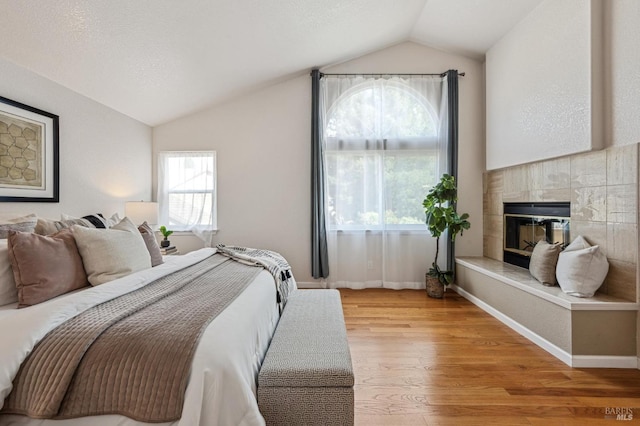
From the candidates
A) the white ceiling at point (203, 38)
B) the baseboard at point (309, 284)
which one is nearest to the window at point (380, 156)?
the white ceiling at point (203, 38)

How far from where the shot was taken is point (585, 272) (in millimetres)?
2523

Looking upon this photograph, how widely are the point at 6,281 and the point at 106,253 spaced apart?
1.51 feet

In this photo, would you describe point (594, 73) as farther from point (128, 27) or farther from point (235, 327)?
point (128, 27)

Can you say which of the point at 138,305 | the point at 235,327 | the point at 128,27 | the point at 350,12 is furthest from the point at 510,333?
the point at 128,27

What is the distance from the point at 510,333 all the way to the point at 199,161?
4183 mm

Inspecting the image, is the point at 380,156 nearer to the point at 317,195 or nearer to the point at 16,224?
the point at 317,195

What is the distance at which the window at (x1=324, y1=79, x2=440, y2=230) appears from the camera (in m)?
4.55

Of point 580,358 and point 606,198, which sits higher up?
point 606,198

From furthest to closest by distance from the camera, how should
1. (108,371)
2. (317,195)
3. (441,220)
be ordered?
(317,195)
(441,220)
(108,371)

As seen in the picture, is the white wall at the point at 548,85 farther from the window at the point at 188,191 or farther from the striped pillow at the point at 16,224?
the striped pillow at the point at 16,224

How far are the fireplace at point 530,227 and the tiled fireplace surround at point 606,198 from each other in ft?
0.39

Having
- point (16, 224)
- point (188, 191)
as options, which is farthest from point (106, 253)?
point (188, 191)

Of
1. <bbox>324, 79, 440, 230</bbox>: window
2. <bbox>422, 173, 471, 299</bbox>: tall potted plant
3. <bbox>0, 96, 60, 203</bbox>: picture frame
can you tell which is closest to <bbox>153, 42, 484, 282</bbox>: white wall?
<bbox>324, 79, 440, 230</bbox>: window

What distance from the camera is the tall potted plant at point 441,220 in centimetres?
413
